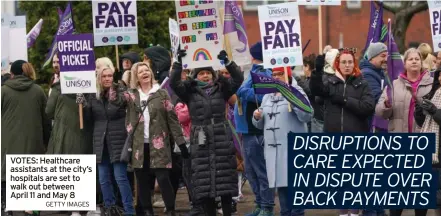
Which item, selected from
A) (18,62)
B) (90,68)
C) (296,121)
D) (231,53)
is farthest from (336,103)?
(18,62)

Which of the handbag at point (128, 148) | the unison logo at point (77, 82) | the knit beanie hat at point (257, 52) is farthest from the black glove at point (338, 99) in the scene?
the unison logo at point (77, 82)

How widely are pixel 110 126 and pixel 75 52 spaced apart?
0.92 m

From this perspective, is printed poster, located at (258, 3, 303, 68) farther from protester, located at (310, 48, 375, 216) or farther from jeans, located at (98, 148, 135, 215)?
jeans, located at (98, 148, 135, 215)

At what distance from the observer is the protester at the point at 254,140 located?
48.3 feet

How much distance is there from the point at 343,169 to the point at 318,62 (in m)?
2.19

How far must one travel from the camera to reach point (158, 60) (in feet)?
53.2

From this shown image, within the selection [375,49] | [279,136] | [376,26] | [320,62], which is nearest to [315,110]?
[376,26]

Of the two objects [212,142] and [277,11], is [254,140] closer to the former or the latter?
[212,142]

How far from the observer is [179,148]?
14594mm

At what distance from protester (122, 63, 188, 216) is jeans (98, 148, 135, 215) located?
0.77 ft

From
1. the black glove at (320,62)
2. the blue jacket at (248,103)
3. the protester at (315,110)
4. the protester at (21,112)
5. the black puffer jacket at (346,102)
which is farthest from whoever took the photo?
the protester at (315,110)

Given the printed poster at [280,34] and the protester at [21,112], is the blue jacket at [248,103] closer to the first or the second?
the printed poster at [280,34]

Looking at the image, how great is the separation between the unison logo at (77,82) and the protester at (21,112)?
83 centimetres

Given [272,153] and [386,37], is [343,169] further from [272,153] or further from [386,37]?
[386,37]
